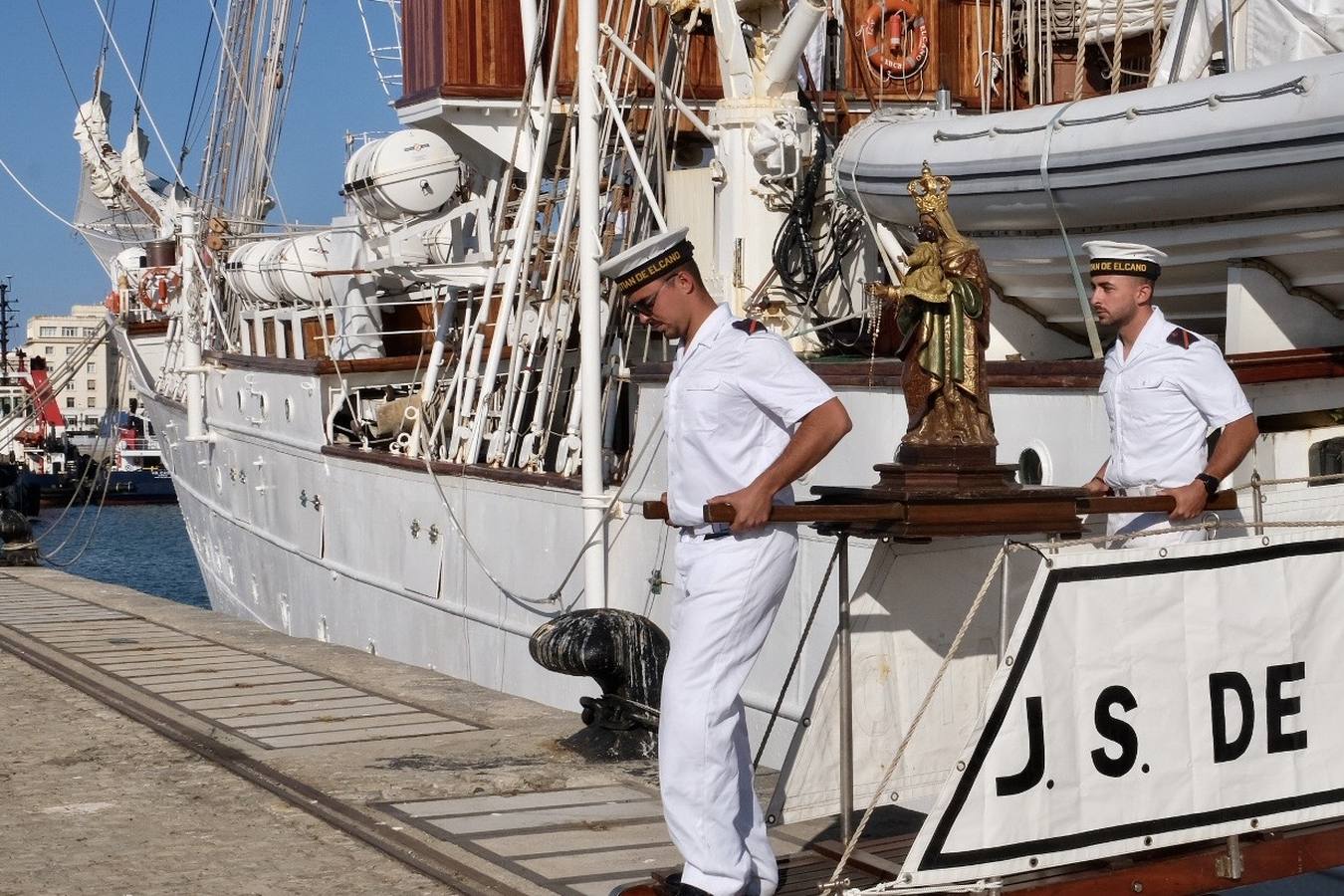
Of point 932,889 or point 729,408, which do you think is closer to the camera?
point 932,889

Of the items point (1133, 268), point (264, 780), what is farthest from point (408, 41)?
point (1133, 268)

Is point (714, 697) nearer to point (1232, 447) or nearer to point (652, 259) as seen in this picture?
point (652, 259)

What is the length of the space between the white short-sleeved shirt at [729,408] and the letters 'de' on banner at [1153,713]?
2.70 feet

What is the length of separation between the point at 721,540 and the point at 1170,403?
1.43 meters

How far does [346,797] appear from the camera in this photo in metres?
6.55

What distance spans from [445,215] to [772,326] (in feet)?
27.4

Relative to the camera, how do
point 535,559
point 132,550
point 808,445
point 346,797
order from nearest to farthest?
point 808,445 → point 346,797 → point 535,559 → point 132,550

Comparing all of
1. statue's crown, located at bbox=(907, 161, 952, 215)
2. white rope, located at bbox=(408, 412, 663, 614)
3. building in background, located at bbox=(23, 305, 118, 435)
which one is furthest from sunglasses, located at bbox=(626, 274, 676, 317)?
building in background, located at bbox=(23, 305, 118, 435)

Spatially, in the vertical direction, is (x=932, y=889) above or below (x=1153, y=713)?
below

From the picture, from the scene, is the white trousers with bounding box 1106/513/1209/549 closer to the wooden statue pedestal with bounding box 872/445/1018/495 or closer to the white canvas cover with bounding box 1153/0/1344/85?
the wooden statue pedestal with bounding box 872/445/1018/495

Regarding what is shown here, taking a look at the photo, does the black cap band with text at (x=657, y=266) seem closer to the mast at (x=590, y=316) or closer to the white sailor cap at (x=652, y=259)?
the white sailor cap at (x=652, y=259)

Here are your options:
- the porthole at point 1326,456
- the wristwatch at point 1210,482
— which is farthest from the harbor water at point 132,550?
the wristwatch at point 1210,482

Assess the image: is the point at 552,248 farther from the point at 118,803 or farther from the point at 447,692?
the point at 118,803

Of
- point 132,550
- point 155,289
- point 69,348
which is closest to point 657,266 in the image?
point 155,289
